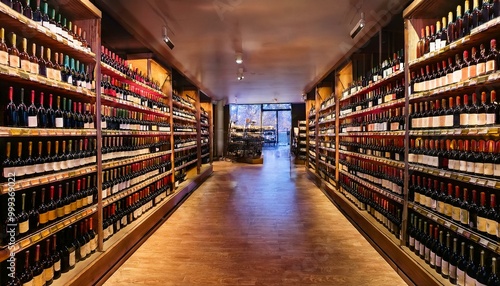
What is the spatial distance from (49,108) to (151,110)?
240 cm

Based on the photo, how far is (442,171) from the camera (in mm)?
2719

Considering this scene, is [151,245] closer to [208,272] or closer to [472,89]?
[208,272]

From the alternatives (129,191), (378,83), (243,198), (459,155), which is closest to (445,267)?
(459,155)

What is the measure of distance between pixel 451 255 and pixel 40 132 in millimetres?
3419

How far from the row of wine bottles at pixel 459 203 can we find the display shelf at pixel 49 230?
3244 mm

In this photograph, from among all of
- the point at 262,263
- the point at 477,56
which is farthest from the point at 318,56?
the point at 262,263

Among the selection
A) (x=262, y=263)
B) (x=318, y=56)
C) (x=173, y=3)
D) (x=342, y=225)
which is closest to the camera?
(x=262, y=263)

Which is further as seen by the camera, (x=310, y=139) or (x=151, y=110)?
(x=310, y=139)

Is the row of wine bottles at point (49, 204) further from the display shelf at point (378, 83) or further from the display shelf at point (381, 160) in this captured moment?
the display shelf at point (378, 83)

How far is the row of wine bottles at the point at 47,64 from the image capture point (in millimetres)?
2167

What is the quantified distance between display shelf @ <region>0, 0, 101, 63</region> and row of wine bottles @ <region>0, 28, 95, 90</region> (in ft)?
0.26

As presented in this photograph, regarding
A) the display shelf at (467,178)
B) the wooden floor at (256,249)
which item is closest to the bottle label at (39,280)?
the wooden floor at (256,249)

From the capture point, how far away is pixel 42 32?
7.97 feet

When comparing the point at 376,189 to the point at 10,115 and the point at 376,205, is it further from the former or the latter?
the point at 10,115
